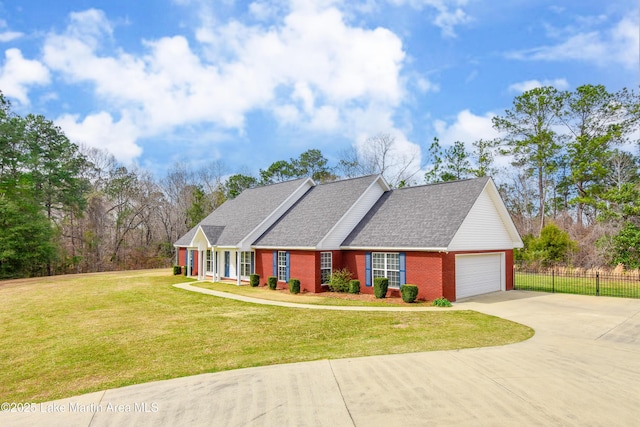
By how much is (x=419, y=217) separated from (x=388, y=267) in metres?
3.13

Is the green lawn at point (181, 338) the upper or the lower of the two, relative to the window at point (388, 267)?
lower

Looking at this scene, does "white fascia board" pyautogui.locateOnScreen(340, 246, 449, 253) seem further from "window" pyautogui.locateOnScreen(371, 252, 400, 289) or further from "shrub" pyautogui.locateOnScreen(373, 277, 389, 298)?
"shrub" pyautogui.locateOnScreen(373, 277, 389, 298)

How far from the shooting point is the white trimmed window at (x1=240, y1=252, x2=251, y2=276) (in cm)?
2538

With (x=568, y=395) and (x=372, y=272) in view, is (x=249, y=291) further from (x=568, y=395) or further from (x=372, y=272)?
(x=568, y=395)

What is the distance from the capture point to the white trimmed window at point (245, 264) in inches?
999

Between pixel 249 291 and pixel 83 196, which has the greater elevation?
pixel 83 196

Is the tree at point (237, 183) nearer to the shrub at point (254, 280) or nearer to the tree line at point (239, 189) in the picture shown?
the tree line at point (239, 189)

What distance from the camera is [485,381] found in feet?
24.3

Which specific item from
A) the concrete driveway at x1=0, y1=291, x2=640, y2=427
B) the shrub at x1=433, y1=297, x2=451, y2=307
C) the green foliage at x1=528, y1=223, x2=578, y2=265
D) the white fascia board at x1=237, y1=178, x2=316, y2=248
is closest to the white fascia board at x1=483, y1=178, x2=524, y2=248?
the shrub at x1=433, y1=297, x2=451, y2=307

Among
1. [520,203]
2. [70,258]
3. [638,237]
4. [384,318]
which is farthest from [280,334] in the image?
[520,203]

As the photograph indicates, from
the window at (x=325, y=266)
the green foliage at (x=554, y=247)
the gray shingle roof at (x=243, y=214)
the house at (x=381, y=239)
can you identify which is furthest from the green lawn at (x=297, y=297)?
the green foliage at (x=554, y=247)

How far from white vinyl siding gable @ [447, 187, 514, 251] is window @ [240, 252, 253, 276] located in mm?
13534

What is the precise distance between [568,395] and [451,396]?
7.07ft

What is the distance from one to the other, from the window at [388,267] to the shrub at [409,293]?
4.50ft
